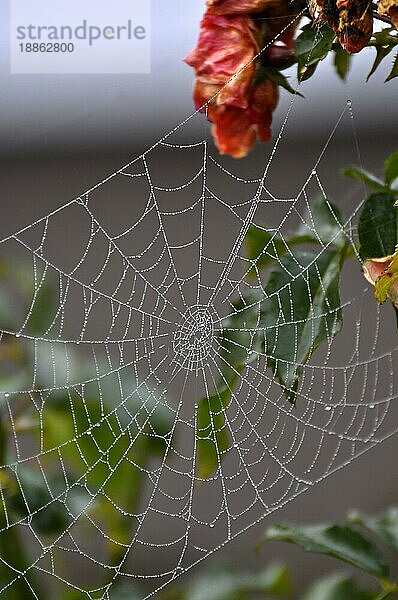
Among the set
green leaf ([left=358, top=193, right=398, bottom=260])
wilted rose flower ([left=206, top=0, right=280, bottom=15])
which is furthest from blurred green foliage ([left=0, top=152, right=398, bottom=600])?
wilted rose flower ([left=206, top=0, right=280, bottom=15])

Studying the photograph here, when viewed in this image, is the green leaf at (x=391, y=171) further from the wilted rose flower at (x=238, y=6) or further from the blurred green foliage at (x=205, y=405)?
the wilted rose flower at (x=238, y=6)

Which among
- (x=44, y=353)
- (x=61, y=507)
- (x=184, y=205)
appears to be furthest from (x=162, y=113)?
(x=61, y=507)

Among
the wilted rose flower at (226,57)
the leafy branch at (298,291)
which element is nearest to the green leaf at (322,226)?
the leafy branch at (298,291)

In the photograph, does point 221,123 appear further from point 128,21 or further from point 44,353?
point 44,353

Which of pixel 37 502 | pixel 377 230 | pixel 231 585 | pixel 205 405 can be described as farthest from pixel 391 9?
pixel 231 585

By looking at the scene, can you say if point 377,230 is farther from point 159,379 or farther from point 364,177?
point 159,379

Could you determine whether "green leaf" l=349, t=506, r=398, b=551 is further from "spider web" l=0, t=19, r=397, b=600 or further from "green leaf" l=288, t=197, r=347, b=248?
"green leaf" l=288, t=197, r=347, b=248

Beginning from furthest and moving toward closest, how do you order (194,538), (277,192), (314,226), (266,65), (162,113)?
(194,538) → (277,192) → (162,113) → (314,226) → (266,65)
